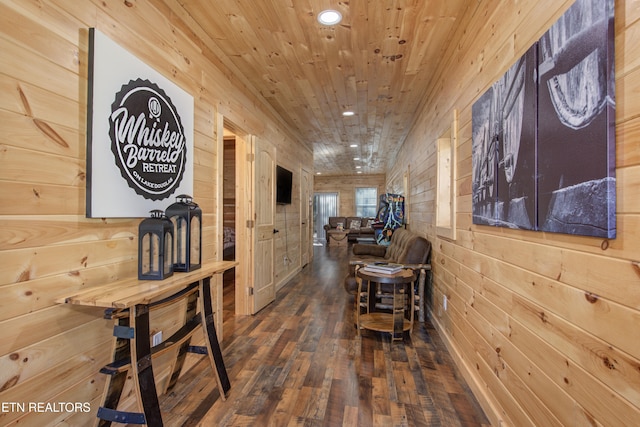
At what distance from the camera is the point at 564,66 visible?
106 centimetres

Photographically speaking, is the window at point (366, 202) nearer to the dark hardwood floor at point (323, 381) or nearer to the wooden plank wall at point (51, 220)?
the dark hardwood floor at point (323, 381)

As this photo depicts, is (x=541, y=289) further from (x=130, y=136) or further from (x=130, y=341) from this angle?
(x=130, y=136)

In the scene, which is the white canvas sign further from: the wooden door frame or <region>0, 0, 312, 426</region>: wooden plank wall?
the wooden door frame

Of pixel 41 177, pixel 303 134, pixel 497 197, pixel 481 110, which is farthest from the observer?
pixel 303 134

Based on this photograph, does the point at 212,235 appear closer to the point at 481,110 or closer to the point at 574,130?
the point at 481,110

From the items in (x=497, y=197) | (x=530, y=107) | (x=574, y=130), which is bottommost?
(x=497, y=197)

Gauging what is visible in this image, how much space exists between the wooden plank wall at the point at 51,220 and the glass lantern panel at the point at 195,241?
307 mm

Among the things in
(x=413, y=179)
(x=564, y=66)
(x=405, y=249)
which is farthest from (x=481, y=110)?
(x=413, y=179)

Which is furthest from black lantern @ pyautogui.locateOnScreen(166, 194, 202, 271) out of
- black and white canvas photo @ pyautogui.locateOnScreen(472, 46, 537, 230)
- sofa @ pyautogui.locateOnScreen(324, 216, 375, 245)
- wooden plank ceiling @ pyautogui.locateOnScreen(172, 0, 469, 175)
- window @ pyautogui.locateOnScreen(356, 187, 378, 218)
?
window @ pyautogui.locateOnScreen(356, 187, 378, 218)

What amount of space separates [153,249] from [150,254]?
31mm

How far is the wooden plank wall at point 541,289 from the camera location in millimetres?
847

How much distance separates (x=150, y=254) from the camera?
162cm

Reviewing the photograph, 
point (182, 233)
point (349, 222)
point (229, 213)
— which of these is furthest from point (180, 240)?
point (349, 222)

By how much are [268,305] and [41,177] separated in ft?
9.57
